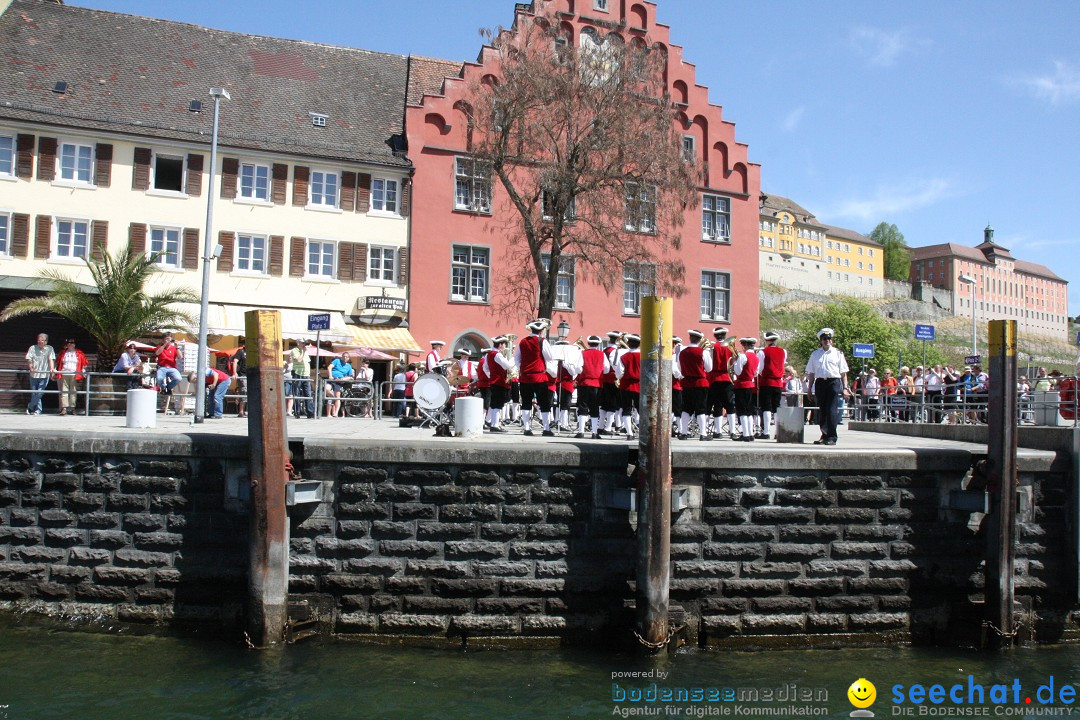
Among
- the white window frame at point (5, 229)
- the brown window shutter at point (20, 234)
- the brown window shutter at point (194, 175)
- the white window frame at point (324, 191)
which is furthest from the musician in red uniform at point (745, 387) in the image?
the white window frame at point (5, 229)

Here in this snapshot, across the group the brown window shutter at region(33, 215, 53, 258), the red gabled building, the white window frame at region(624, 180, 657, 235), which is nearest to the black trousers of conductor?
the white window frame at region(624, 180, 657, 235)

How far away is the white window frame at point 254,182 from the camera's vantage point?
3447 centimetres

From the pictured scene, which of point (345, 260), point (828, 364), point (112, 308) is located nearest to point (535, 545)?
point (828, 364)

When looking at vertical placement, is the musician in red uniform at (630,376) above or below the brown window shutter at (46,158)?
below

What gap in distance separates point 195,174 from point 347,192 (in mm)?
5360

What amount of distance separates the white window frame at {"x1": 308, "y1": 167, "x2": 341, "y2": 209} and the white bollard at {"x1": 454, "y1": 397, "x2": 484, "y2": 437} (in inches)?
915

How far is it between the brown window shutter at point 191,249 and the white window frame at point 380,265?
6076 mm

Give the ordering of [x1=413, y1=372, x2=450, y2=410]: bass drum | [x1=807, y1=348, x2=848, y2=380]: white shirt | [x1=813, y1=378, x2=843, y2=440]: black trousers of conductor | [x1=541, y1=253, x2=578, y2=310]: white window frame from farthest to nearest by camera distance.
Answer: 1. [x1=541, y1=253, x2=578, y2=310]: white window frame
2. [x1=413, y1=372, x2=450, y2=410]: bass drum
3. [x1=807, y1=348, x2=848, y2=380]: white shirt
4. [x1=813, y1=378, x2=843, y2=440]: black trousers of conductor

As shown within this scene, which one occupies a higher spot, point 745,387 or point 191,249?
point 191,249

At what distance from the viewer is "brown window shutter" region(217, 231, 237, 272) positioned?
33781 millimetres

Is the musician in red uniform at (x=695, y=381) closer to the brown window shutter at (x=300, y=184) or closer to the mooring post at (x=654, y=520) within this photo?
the mooring post at (x=654, y=520)

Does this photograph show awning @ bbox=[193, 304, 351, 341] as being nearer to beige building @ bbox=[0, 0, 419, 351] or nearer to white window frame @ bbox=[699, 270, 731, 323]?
beige building @ bbox=[0, 0, 419, 351]

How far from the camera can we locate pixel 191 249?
33.7m

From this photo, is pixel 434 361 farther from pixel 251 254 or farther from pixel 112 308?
pixel 251 254
